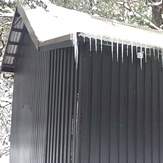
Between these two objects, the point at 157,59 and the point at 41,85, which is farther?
the point at 41,85

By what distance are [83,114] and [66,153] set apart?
726 millimetres

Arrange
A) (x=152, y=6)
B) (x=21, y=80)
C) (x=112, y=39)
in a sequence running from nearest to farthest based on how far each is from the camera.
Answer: (x=112, y=39) → (x=21, y=80) → (x=152, y=6)

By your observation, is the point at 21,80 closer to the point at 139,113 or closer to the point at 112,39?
the point at 139,113

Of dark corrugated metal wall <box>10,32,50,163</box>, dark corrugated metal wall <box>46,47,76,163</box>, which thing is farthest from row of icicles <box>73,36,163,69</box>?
dark corrugated metal wall <box>10,32,50,163</box>

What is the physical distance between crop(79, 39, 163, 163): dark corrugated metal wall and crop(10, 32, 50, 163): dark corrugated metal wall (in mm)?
1412

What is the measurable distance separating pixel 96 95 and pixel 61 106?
76 centimetres

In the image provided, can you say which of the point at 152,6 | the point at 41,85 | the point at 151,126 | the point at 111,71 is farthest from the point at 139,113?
the point at 152,6

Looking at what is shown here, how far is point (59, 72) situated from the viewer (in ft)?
23.6

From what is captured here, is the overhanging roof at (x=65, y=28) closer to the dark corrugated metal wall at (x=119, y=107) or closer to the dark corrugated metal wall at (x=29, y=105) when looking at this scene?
the dark corrugated metal wall at (x=119, y=107)

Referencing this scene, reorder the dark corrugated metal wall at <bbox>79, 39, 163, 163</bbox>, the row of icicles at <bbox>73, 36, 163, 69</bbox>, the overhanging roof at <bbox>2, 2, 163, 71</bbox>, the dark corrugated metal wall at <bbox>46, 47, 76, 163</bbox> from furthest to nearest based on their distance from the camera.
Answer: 1. the dark corrugated metal wall at <bbox>46, 47, 76, 163</bbox>
2. the dark corrugated metal wall at <bbox>79, 39, 163, 163</bbox>
3. the overhanging roof at <bbox>2, 2, 163, 71</bbox>
4. the row of icicles at <bbox>73, 36, 163, 69</bbox>

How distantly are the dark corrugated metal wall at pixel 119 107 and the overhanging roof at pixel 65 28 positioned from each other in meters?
0.29

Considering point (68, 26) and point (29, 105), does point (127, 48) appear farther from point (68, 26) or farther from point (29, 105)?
point (29, 105)

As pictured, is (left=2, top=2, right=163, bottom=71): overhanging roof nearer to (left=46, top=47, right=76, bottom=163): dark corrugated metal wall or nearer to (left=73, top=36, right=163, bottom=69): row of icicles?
(left=73, top=36, right=163, bottom=69): row of icicles

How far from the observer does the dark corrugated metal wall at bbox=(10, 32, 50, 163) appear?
7855 mm
